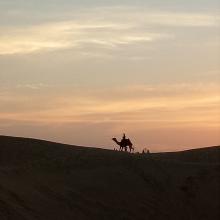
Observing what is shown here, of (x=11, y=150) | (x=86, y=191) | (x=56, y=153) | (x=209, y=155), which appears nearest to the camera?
(x=86, y=191)

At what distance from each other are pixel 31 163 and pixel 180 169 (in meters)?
7.44

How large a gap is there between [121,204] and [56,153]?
7.89 metres

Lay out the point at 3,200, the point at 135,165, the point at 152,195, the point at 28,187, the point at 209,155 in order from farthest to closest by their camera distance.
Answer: the point at 209,155 → the point at 135,165 → the point at 152,195 → the point at 28,187 → the point at 3,200

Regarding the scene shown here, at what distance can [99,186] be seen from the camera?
2923cm

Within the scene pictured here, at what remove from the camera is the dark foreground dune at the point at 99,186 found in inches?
988

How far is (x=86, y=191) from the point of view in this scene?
28250mm

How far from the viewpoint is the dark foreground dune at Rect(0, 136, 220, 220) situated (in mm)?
25094

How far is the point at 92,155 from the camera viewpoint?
112 ft

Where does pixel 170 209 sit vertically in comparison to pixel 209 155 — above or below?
below

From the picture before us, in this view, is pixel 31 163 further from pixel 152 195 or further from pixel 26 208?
pixel 26 208

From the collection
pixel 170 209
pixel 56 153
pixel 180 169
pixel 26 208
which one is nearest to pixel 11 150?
pixel 56 153

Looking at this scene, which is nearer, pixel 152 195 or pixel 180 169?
pixel 152 195

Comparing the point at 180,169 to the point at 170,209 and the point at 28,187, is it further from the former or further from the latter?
the point at 28,187

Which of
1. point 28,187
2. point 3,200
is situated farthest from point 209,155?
point 3,200
